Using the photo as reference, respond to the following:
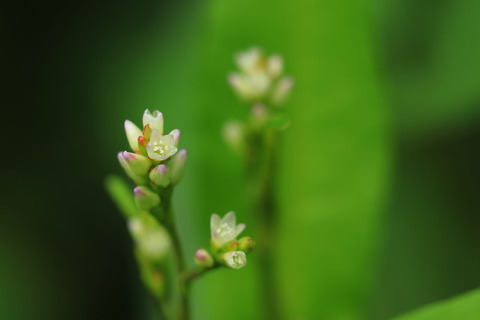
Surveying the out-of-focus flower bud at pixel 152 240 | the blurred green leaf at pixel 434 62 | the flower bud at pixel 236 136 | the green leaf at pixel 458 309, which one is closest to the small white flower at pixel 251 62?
the flower bud at pixel 236 136

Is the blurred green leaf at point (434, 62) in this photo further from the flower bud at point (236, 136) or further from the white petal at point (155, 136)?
the white petal at point (155, 136)

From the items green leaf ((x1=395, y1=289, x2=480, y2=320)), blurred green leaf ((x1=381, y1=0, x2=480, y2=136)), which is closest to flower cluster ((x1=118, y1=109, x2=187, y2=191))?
green leaf ((x1=395, y1=289, x2=480, y2=320))

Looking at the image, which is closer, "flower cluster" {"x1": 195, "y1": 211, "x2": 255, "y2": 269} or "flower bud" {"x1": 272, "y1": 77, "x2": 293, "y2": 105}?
"flower cluster" {"x1": 195, "y1": 211, "x2": 255, "y2": 269}

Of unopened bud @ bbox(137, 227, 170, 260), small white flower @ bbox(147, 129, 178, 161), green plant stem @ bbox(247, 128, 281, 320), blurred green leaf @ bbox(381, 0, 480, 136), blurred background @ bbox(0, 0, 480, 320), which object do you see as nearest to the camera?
small white flower @ bbox(147, 129, 178, 161)

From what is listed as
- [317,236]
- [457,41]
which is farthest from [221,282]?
[457,41]

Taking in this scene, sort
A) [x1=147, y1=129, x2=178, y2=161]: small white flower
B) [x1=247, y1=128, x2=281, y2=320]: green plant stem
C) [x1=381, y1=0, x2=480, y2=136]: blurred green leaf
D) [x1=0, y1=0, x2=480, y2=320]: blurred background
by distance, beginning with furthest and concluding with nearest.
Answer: [x1=381, y1=0, x2=480, y2=136]: blurred green leaf → [x1=0, y1=0, x2=480, y2=320]: blurred background → [x1=247, y1=128, x2=281, y2=320]: green plant stem → [x1=147, y1=129, x2=178, y2=161]: small white flower

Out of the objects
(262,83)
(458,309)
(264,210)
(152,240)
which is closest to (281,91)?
(262,83)

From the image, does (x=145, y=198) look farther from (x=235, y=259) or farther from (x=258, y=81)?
(x=258, y=81)

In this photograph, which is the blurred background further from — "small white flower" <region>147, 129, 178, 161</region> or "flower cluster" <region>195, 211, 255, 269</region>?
"small white flower" <region>147, 129, 178, 161</region>
